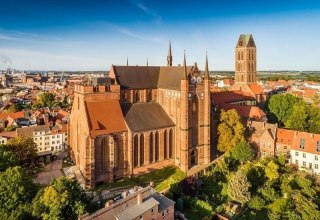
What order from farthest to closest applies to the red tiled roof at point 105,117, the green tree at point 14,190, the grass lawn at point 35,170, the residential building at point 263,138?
the residential building at point 263,138 → the grass lawn at point 35,170 → the red tiled roof at point 105,117 → the green tree at point 14,190

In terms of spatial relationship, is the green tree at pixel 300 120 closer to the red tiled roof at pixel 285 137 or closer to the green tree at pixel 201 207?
the red tiled roof at pixel 285 137

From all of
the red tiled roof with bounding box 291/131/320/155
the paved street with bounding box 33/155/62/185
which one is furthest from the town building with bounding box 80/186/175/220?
the red tiled roof with bounding box 291/131/320/155

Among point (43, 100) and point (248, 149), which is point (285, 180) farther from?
point (43, 100)

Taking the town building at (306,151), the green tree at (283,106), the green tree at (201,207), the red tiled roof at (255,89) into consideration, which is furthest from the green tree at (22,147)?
the red tiled roof at (255,89)

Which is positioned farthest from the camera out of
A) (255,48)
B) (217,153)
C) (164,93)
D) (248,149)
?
(255,48)

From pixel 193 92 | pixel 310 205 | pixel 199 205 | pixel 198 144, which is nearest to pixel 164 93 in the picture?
pixel 193 92
